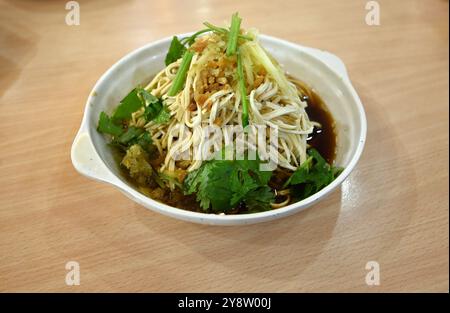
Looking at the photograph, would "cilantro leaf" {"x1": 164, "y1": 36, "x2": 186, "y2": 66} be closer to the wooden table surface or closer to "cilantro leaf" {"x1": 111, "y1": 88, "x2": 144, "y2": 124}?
"cilantro leaf" {"x1": 111, "y1": 88, "x2": 144, "y2": 124}

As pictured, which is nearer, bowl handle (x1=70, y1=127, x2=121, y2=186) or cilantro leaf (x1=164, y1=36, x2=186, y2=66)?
bowl handle (x1=70, y1=127, x2=121, y2=186)

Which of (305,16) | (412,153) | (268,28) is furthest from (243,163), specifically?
(305,16)

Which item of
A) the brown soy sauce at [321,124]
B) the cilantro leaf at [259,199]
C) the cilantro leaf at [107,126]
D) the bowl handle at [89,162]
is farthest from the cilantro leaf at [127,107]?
the brown soy sauce at [321,124]

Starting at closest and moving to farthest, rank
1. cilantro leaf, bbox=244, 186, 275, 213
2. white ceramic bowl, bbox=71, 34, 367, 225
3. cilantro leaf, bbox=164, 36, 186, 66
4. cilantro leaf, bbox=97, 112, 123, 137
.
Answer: white ceramic bowl, bbox=71, 34, 367, 225 < cilantro leaf, bbox=244, 186, 275, 213 < cilantro leaf, bbox=97, 112, 123, 137 < cilantro leaf, bbox=164, 36, 186, 66

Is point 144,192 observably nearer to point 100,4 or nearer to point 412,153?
point 412,153

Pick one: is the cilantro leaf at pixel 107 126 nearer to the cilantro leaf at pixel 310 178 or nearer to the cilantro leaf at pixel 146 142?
the cilantro leaf at pixel 146 142

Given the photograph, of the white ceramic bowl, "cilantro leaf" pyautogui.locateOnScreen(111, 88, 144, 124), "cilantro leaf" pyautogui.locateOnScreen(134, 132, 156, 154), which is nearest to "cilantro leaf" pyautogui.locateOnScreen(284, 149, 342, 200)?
the white ceramic bowl
